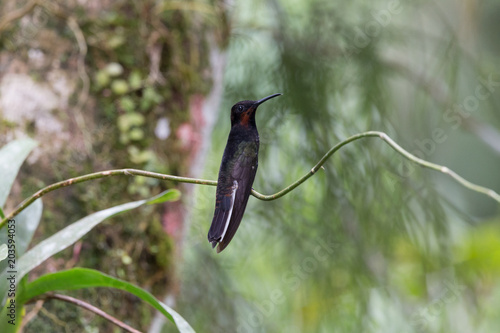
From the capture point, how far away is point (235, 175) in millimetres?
827

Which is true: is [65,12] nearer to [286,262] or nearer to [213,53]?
[213,53]

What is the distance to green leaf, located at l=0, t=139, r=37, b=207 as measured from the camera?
145 cm

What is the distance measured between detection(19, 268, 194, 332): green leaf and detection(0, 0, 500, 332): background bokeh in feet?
2.24

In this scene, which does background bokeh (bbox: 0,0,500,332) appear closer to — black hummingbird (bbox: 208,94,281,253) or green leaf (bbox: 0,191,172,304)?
green leaf (bbox: 0,191,172,304)

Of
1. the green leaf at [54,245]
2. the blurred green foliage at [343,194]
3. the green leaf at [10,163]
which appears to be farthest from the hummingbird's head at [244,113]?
the blurred green foliage at [343,194]

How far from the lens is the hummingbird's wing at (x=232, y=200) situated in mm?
697

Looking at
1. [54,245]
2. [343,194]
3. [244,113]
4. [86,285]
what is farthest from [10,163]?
[343,194]

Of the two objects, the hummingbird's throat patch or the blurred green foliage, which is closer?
the hummingbird's throat patch

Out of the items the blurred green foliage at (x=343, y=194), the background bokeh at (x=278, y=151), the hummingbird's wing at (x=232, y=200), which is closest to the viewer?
the hummingbird's wing at (x=232, y=200)

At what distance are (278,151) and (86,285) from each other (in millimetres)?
2115

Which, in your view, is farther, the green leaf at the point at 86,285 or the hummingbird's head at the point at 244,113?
the green leaf at the point at 86,285

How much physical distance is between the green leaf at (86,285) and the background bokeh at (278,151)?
0.68m

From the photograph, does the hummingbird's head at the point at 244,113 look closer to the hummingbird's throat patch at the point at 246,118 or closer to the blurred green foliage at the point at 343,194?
the hummingbird's throat patch at the point at 246,118

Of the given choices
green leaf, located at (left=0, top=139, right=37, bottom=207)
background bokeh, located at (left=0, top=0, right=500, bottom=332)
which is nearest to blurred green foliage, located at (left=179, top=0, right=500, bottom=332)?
background bokeh, located at (left=0, top=0, right=500, bottom=332)
